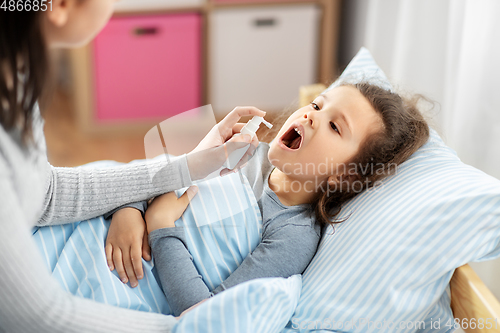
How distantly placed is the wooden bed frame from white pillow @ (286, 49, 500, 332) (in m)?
0.02

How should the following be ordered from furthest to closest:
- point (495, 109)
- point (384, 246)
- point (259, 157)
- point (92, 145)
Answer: point (92, 145) < point (495, 109) < point (259, 157) < point (384, 246)

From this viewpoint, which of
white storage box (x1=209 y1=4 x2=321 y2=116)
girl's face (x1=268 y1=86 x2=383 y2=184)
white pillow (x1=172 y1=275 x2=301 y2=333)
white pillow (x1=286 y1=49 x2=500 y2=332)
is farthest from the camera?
white storage box (x1=209 y1=4 x2=321 y2=116)

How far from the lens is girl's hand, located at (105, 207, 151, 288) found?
31.5 inches

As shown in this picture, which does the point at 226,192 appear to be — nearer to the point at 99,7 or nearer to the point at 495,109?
the point at 99,7

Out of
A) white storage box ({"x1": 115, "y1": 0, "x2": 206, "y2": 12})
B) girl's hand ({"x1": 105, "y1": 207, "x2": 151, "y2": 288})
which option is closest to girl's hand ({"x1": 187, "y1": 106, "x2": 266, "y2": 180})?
girl's hand ({"x1": 105, "y1": 207, "x2": 151, "y2": 288})

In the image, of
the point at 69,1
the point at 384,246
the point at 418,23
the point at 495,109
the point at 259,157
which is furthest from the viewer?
the point at 418,23

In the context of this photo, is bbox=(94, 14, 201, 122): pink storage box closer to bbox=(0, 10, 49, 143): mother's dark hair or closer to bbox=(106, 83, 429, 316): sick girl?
bbox=(106, 83, 429, 316): sick girl

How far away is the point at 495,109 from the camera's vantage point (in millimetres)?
1022

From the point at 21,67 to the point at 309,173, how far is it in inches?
21.5

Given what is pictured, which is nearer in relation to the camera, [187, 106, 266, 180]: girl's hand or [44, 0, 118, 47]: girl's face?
[44, 0, 118, 47]: girl's face

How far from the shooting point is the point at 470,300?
2.41 feet

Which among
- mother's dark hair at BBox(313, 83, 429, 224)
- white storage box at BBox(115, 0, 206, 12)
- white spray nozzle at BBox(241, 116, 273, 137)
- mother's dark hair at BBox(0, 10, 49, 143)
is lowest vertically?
mother's dark hair at BBox(313, 83, 429, 224)

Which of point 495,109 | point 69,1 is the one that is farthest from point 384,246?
point 69,1

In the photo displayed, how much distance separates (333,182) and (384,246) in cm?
20
